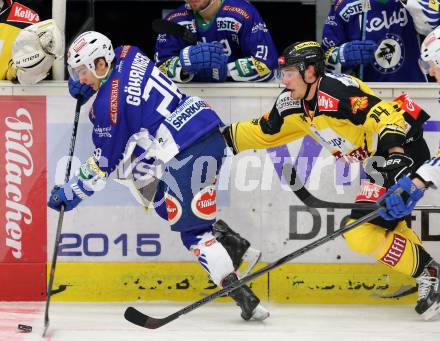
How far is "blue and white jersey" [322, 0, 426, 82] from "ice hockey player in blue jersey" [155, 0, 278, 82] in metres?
0.35

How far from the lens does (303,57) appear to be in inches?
210

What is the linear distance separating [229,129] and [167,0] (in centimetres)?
173

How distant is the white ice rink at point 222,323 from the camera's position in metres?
5.18

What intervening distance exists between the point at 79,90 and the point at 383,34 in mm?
1599

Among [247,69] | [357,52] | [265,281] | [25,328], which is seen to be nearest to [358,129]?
[357,52]

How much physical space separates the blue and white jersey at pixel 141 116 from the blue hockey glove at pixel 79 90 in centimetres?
20

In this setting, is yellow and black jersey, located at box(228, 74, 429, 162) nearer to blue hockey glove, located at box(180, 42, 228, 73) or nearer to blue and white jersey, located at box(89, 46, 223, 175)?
blue and white jersey, located at box(89, 46, 223, 175)

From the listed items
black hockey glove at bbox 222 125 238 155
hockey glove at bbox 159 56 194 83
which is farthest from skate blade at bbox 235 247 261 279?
hockey glove at bbox 159 56 194 83

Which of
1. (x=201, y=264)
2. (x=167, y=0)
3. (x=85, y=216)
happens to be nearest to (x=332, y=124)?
A: (x=201, y=264)

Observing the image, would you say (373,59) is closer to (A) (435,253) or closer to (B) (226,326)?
(A) (435,253)

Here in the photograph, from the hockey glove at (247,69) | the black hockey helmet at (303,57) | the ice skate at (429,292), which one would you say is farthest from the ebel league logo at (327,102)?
the ice skate at (429,292)

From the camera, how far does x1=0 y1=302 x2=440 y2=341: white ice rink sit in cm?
518

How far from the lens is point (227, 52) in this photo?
6.02 m

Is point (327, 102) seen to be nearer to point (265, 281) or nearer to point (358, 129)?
point (358, 129)
